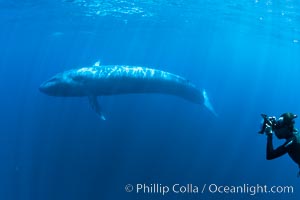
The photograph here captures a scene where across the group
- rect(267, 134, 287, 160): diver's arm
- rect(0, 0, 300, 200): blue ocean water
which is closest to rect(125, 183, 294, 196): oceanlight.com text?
rect(0, 0, 300, 200): blue ocean water

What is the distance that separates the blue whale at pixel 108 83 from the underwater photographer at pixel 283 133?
9.36m

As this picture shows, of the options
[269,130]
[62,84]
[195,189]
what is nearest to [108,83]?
[62,84]

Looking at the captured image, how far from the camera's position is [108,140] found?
19688mm

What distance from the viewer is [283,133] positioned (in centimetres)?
558

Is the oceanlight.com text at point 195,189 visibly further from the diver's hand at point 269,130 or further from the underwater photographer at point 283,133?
the diver's hand at point 269,130

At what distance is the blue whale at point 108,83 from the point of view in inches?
564

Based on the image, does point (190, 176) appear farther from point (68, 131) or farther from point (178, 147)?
point (68, 131)

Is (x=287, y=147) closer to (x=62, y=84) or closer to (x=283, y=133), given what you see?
(x=283, y=133)

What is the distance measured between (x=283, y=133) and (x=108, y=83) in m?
10.2

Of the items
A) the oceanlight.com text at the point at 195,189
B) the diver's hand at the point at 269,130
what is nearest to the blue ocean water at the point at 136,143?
the oceanlight.com text at the point at 195,189

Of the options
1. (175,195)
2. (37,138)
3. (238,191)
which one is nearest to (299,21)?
(238,191)

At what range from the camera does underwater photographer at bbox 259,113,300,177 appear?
549cm

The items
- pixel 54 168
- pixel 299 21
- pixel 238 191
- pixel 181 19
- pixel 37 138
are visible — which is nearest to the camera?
pixel 238 191

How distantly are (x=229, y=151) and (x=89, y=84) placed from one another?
10.3m
